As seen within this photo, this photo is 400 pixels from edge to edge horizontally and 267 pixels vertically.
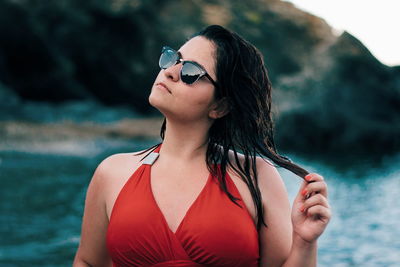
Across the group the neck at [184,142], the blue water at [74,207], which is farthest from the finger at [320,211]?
the blue water at [74,207]

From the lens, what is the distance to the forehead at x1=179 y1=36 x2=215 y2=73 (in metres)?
2.17

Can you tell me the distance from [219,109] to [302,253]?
64 centimetres

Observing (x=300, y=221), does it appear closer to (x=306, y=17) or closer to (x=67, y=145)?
(x=67, y=145)

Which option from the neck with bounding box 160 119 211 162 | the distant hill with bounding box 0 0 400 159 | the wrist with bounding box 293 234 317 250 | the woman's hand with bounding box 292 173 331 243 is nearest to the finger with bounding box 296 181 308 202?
the woman's hand with bounding box 292 173 331 243

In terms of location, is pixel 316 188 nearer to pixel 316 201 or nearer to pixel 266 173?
pixel 316 201

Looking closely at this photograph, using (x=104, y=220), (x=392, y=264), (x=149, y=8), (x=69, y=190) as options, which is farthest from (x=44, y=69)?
(x=104, y=220)

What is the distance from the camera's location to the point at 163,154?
2252mm

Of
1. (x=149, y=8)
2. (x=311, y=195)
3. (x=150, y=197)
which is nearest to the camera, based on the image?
(x=311, y=195)

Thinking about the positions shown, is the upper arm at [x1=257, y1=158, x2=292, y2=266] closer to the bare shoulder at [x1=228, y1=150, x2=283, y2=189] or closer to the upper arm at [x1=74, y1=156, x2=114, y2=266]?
the bare shoulder at [x1=228, y1=150, x2=283, y2=189]

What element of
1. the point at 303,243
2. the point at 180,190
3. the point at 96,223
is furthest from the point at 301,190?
the point at 96,223

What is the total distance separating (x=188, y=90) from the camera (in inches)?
84.4

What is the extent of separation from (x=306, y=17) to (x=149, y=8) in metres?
11.2

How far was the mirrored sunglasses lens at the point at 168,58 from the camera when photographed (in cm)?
219

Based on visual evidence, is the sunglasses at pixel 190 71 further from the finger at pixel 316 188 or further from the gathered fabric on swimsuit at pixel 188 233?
the finger at pixel 316 188
